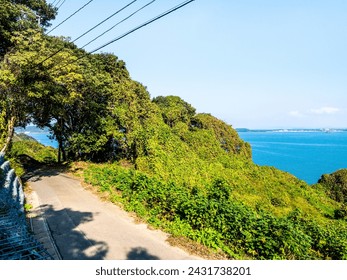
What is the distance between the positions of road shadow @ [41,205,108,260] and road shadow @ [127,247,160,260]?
72cm

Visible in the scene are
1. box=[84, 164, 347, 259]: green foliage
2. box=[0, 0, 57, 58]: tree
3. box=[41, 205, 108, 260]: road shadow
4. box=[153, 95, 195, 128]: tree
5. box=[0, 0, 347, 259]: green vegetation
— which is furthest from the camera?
box=[153, 95, 195, 128]: tree

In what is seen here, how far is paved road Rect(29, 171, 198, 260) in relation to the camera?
7164mm

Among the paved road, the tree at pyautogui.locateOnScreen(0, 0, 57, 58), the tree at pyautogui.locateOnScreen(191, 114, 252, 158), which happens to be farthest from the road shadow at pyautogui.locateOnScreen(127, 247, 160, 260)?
the tree at pyautogui.locateOnScreen(191, 114, 252, 158)

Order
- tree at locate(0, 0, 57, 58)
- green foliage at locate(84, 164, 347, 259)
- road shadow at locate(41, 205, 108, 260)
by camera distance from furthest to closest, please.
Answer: tree at locate(0, 0, 57, 58)
green foliage at locate(84, 164, 347, 259)
road shadow at locate(41, 205, 108, 260)

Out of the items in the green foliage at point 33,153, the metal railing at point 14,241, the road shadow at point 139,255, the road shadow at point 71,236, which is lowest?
the road shadow at point 139,255

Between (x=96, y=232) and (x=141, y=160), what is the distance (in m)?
11.7

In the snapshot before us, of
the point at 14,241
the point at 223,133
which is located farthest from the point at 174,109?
the point at 14,241

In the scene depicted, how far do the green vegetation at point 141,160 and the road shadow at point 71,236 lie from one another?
1.98 m

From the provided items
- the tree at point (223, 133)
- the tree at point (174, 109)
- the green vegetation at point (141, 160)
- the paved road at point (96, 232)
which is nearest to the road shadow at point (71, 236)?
the paved road at point (96, 232)

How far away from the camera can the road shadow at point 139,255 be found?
6969mm

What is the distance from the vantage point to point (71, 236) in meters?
8.17

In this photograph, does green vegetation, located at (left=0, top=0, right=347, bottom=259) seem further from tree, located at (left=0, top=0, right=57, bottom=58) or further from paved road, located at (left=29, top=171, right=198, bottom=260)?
paved road, located at (left=29, top=171, right=198, bottom=260)

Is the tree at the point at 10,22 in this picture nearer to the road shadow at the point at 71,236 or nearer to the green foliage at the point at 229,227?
the road shadow at the point at 71,236
